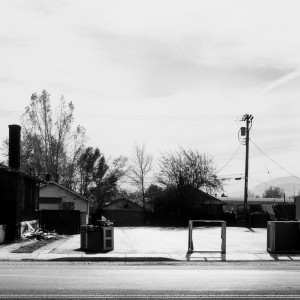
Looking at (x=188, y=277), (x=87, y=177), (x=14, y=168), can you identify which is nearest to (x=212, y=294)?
(x=188, y=277)

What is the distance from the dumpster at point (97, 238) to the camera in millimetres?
22453

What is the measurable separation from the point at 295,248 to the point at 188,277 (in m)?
10.2

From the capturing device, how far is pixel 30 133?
62.8 meters

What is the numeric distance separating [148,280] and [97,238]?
9.40 metres

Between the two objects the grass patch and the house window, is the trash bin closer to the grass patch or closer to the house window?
the grass patch

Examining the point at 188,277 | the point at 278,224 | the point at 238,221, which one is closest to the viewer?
the point at 188,277

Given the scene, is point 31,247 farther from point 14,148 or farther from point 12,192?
point 14,148

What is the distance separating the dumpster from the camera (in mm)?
22453

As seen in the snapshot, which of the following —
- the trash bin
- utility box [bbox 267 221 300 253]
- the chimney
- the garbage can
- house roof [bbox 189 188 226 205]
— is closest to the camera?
the garbage can

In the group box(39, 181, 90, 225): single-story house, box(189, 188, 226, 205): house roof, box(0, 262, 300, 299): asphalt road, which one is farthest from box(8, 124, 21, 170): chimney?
box(189, 188, 226, 205): house roof

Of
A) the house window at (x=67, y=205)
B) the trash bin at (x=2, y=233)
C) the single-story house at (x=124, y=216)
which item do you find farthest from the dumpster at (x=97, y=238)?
the single-story house at (x=124, y=216)

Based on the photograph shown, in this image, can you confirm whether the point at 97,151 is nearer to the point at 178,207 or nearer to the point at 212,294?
the point at 178,207

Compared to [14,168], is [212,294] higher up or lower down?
lower down

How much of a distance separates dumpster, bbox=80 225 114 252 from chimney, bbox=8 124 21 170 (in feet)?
29.2
